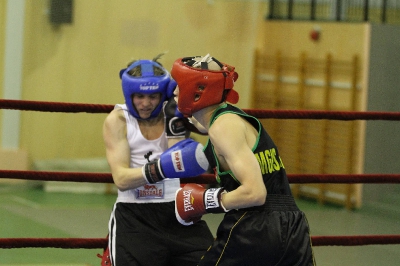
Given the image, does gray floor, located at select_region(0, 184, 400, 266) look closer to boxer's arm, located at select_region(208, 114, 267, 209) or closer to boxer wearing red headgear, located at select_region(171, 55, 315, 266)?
boxer wearing red headgear, located at select_region(171, 55, 315, 266)

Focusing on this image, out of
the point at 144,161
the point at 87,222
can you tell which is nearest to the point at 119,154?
the point at 144,161

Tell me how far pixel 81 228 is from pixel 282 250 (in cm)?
395

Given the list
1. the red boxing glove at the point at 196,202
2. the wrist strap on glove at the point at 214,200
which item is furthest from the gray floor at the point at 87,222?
the wrist strap on glove at the point at 214,200

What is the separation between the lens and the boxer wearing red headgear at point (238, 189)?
226cm

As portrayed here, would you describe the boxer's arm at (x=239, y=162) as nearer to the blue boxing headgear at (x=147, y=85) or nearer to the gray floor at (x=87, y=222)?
the blue boxing headgear at (x=147, y=85)

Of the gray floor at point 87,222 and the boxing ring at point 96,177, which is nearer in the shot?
the boxing ring at point 96,177

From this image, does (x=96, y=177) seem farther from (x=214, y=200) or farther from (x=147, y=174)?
(x=214, y=200)

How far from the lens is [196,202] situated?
2.42 metres

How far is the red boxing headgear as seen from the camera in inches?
94.6

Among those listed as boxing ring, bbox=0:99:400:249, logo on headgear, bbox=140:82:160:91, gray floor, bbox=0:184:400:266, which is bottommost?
gray floor, bbox=0:184:400:266

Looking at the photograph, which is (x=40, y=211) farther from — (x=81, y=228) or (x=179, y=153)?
(x=179, y=153)

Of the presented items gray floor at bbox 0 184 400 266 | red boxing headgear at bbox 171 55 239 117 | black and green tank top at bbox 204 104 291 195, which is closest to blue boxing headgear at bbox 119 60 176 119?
red boxing headgear at bbox 171 55 239 117

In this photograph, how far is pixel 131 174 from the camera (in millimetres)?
2826

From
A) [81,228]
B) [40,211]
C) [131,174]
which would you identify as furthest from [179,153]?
[40,211]
